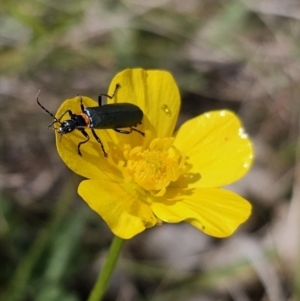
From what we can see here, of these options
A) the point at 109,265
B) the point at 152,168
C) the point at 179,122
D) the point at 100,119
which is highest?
the point at 100,119

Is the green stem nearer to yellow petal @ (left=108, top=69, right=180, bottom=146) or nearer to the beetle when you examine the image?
the beetle

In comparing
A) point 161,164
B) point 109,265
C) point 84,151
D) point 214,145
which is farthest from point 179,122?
point 109,265

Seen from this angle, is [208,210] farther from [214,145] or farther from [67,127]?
[67,127]

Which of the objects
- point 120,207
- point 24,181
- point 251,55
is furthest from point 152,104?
point 251,55

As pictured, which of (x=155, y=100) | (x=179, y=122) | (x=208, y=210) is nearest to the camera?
(x=208, y=210)

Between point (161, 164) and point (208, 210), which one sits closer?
point (208, 210)
